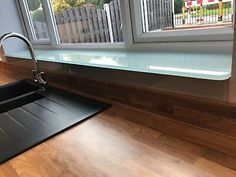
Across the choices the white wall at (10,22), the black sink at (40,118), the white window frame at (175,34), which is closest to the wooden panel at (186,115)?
the black sink at (40,118)

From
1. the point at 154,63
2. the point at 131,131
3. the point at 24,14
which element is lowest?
the point at 131,131

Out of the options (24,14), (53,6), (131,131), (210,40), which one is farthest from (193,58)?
(24,14)

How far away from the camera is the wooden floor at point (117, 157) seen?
2.06 feet

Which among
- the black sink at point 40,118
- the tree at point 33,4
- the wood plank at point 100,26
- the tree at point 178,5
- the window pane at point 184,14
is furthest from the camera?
the tree at point 33,4

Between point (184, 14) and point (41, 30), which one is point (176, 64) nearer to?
point (184, 14)

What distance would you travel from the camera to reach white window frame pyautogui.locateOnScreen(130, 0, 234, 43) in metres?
0.91

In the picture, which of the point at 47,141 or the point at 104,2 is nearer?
the point at 47,141

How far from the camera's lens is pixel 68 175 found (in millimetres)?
652

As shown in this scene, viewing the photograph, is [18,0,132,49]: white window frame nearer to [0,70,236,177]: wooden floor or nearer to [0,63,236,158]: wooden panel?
[0,63,236,158]: wooden panel

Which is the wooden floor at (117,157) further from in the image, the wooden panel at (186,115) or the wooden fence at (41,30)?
the wooden fence at (41,30)

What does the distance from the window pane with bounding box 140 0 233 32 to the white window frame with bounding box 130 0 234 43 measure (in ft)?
0.11

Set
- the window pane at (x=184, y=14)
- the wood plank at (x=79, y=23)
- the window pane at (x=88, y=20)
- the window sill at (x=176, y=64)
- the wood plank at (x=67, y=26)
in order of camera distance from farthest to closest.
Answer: the wood plank at (x=67, y=26), the wood plank at (x=79, y=23), the window pane at (x=88, y=20), the window pane at (x=184, y=14), the window sill at (x=176, y=64)

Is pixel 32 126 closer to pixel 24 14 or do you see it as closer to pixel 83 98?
pixel 83 98

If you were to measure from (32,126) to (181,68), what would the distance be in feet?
2.16
